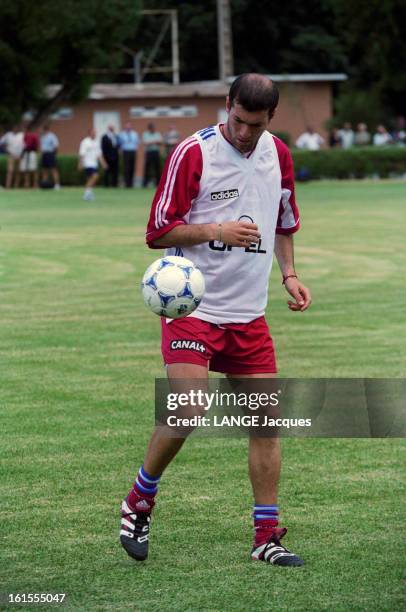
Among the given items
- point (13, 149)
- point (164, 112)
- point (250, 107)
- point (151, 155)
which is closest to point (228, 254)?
point (250, 107)

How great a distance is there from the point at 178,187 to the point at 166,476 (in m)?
2.34

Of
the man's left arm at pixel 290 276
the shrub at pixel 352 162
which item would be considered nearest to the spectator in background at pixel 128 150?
the shrub at pixel 352 162

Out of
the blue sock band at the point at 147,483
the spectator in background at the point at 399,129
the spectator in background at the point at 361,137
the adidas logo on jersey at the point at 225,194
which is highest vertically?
the adidas logo on jersey at the point at 225,194

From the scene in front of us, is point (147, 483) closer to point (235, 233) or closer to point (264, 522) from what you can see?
point (264, 522)

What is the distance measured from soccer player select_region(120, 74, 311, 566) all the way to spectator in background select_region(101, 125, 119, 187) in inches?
1441

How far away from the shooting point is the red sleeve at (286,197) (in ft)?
20.2

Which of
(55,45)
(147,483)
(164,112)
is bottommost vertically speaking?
(164,112)

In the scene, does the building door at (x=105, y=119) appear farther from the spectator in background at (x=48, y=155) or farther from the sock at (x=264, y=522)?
the sock at (x=264, y=522)

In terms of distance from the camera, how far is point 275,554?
5.96m

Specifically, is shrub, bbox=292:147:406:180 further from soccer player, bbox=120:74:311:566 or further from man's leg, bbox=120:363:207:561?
man's leg, bbox=120:363:207:561

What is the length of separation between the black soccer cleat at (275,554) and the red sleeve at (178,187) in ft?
4.60

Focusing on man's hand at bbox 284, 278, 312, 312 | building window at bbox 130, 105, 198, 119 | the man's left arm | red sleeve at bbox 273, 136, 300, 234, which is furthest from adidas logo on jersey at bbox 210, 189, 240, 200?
building window at bbox 130, 105, 198, 119

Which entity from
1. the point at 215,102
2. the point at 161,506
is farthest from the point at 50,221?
the point at 215,102

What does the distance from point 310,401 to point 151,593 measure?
4.35ft
